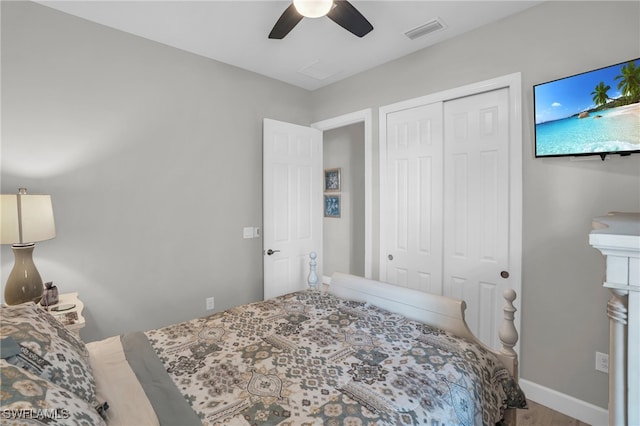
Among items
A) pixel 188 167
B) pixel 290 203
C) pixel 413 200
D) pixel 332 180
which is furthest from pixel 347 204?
pixel 188 167

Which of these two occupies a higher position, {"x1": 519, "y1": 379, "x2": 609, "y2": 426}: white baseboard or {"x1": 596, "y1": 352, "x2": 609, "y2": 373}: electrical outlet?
{"x1": 596, "y1": 352, "x2": 609, "y2": 373}: electrical outlet

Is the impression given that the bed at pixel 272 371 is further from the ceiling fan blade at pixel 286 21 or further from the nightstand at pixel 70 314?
the ceiling fan blade at pixel 286 21

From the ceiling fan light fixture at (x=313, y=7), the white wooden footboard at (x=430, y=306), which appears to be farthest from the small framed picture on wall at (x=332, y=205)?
the ceiling fan light fixture at (x=313, y=7)

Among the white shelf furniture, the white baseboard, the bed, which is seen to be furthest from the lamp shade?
the white baseboard

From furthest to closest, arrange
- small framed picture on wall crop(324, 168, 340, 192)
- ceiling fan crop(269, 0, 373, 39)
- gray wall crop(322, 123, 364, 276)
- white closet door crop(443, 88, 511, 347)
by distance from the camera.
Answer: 1. small framed picture on wall crop(324, 168, 340, 192)
2. gray wall crop(322, 123, 364, 276)
3. white closet door crop(443, 88, 511, 347)
4. ceiling fan crop(269, 0, 373, 39)

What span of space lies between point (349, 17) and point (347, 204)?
10.1ft

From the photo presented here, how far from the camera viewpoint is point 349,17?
6.04 feet

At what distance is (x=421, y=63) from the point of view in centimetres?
280

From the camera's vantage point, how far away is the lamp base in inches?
70.7

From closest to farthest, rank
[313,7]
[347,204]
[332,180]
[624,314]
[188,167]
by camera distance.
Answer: [624,314]
[313,7]
[188,167]
[347,204]
[332,180]

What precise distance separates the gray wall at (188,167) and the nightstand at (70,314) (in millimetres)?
254

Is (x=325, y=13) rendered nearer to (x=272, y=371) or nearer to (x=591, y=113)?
(x=591, y=113)

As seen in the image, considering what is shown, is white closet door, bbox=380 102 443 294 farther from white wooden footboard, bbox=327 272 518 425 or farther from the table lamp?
the table lamp

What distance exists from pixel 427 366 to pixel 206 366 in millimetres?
944
